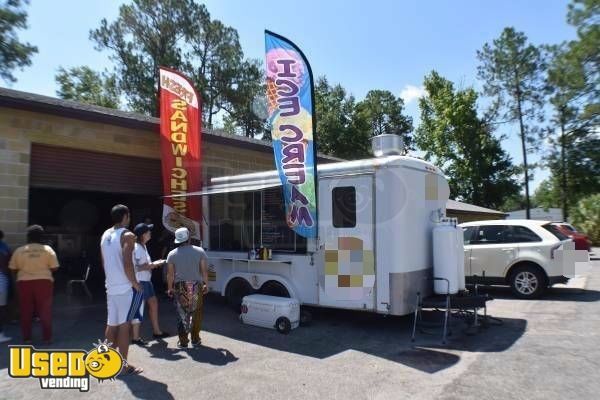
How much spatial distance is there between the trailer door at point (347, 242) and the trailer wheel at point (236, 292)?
6.22 ft

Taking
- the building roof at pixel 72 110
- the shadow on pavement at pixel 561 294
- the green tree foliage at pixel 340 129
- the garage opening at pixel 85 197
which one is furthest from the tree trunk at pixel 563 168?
the garage opening at pixel 85 197

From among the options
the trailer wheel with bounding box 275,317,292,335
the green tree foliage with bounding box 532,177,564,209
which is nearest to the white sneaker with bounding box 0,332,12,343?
the trailer wheel with bounding box 275,317,292,335

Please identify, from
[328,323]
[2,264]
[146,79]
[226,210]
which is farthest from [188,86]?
[146,79]

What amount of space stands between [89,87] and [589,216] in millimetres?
38377

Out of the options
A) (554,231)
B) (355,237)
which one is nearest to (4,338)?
(355,237)

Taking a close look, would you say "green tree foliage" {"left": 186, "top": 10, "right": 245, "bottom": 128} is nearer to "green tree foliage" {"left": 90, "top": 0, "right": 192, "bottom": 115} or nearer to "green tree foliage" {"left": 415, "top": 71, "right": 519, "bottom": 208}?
"green tree foliage" {"left": 90, "top": 0, "right": 192, "bottom": 115}

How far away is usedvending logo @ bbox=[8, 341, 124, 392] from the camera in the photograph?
4.92 m

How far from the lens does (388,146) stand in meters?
7.40


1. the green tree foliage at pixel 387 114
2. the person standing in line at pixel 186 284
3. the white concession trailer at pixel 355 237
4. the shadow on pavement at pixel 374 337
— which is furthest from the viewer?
the green tree foliage at pixel 387 114

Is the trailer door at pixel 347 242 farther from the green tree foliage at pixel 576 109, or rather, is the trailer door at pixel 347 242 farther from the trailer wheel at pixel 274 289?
the green tree foliage at pixel 576 109

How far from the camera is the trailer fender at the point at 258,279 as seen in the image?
24.7ft

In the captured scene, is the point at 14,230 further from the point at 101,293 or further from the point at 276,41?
the point at 276,41

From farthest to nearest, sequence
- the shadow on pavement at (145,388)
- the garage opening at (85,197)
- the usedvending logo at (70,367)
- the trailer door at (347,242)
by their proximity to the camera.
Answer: the garage opening at (85,197)
the trailer door at (347,242)
the usedvending logo at (70,367)
the shadow on pavement at (145,388)

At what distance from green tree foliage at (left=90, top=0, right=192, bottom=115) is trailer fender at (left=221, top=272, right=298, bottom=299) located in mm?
24843
